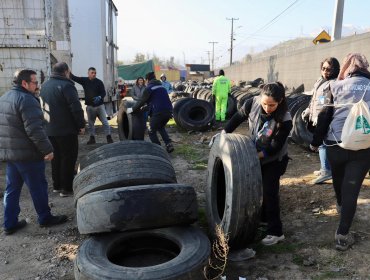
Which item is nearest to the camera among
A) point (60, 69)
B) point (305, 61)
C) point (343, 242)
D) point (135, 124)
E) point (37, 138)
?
point (343, 242)

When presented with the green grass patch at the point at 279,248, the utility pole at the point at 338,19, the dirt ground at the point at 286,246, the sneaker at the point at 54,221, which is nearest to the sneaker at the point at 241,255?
the dirt ground at the point at 286,246

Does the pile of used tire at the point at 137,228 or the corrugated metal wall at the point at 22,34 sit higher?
the corrugated metal wall at the point at 22,34

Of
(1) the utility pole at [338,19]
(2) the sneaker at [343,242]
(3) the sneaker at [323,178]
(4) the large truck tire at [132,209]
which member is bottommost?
(2) the sneaker at [343,242]

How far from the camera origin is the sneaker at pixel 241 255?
3.36 metres

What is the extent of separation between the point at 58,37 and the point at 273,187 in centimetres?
652

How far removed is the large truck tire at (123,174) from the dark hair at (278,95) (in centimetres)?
134

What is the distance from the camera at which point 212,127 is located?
10938 mm

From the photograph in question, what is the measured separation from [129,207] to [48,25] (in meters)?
5.05

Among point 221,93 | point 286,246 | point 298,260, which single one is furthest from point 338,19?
point 298,260

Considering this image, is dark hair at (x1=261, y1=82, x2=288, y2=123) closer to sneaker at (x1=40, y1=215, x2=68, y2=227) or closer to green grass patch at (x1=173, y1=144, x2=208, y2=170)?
sneaker at (x1=40, y1=215, x2=68, y2=227)

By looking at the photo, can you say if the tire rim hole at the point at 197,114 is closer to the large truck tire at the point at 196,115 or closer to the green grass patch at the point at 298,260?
the large truck tire at the point at 196,115

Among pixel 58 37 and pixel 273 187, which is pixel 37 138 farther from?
pixel 58 37

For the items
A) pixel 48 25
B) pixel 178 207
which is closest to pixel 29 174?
pixel 178 207

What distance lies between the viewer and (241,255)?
338cm
